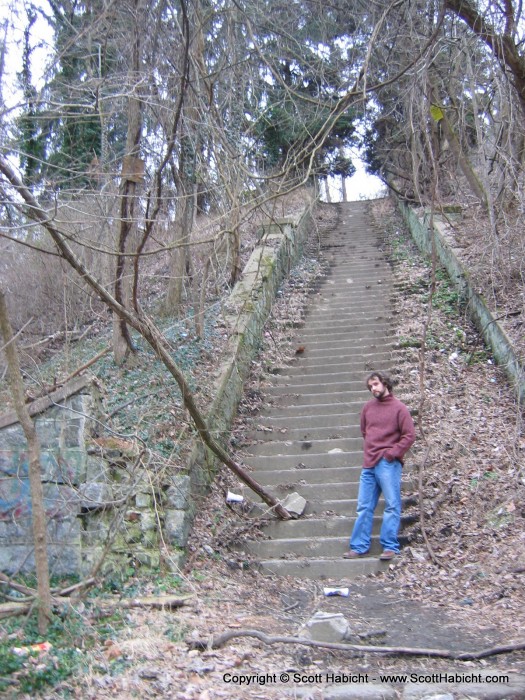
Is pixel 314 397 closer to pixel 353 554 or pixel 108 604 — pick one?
pixel 353 554

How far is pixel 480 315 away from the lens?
31.0 feet

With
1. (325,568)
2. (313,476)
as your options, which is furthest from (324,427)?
(325,568)

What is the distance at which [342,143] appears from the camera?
2127 cm

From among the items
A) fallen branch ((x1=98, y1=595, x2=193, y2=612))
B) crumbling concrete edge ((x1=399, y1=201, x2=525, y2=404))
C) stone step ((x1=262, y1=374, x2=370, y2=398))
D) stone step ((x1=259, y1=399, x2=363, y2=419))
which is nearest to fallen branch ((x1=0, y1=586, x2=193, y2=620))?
fallen branch ((x1=98, y1=595, x2=193, y2=612))

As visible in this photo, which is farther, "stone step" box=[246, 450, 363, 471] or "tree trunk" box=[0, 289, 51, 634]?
"stone step" box=[246, 450, 363, 471]

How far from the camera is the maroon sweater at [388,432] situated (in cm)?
615

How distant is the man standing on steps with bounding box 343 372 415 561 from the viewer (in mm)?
6062

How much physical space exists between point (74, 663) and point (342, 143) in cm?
1968

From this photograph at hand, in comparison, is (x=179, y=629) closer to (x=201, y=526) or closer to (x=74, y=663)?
(x=74, y=663)

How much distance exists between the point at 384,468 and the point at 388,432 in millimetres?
343

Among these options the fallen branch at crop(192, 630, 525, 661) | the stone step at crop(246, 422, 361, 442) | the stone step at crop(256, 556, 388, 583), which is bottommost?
the stone step at crop(256, 556, 388, 583)

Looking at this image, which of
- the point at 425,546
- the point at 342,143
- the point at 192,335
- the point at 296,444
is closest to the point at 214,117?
the point at 192,335

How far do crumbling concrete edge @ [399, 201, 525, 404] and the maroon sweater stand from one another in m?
1.60

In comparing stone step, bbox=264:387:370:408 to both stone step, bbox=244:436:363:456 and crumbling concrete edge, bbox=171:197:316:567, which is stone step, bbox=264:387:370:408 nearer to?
crumbling concrete edge, bbox=171:197:316:567
